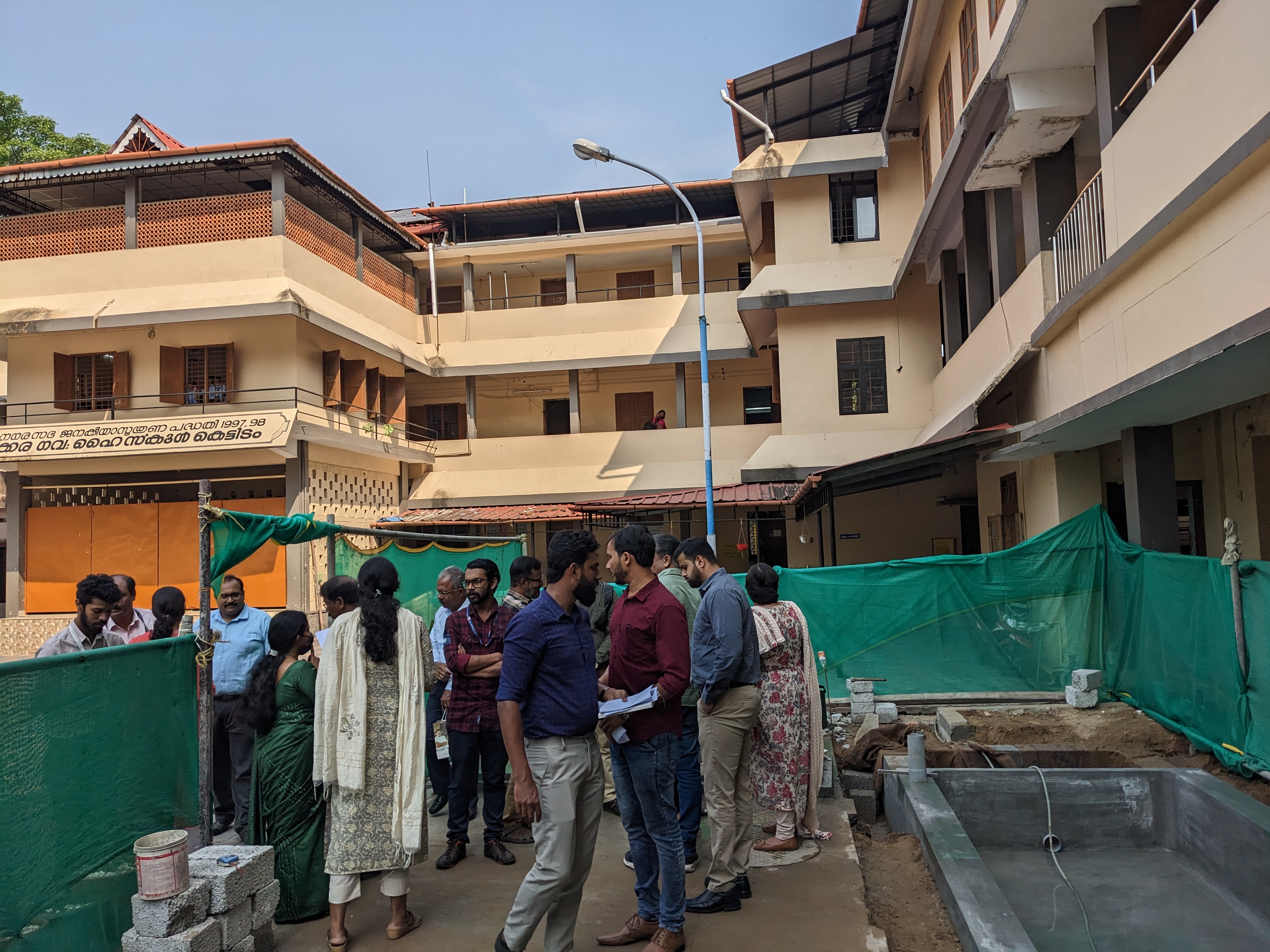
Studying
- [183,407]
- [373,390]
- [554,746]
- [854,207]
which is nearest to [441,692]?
[554,746]

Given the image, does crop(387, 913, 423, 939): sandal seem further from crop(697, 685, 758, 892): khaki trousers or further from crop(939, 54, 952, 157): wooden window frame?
crop(939, 54, 952, 157): wooden window frame

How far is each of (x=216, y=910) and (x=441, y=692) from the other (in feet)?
7.95

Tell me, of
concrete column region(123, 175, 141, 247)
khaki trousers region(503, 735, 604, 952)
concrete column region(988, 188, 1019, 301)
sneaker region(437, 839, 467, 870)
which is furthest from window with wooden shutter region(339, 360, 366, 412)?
khaki trousers region(503, 735, 604, 952)

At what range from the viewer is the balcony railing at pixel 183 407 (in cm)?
1684

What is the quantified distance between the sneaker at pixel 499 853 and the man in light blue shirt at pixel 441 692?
28.2 inches

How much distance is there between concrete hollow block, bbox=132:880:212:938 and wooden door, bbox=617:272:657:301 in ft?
66.8

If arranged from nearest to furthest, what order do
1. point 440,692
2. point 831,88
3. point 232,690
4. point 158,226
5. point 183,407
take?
point 232,690 < point 440,692 < point 831,88 < point 183,407 < point 158,226

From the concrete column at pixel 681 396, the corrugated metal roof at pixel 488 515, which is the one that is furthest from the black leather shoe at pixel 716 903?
the concrete column at pixel 681 396

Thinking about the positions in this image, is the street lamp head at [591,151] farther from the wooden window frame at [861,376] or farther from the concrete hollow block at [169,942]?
the concrete hollow block at [169,942]

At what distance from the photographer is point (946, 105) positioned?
13.0 metres

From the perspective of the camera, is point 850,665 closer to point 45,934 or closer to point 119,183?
point 45,934

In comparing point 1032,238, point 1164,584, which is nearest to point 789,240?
point 1032,238

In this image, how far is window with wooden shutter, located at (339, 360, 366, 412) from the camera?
18.8m

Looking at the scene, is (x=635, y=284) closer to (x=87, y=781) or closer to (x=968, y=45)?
(x=968, y=45)
